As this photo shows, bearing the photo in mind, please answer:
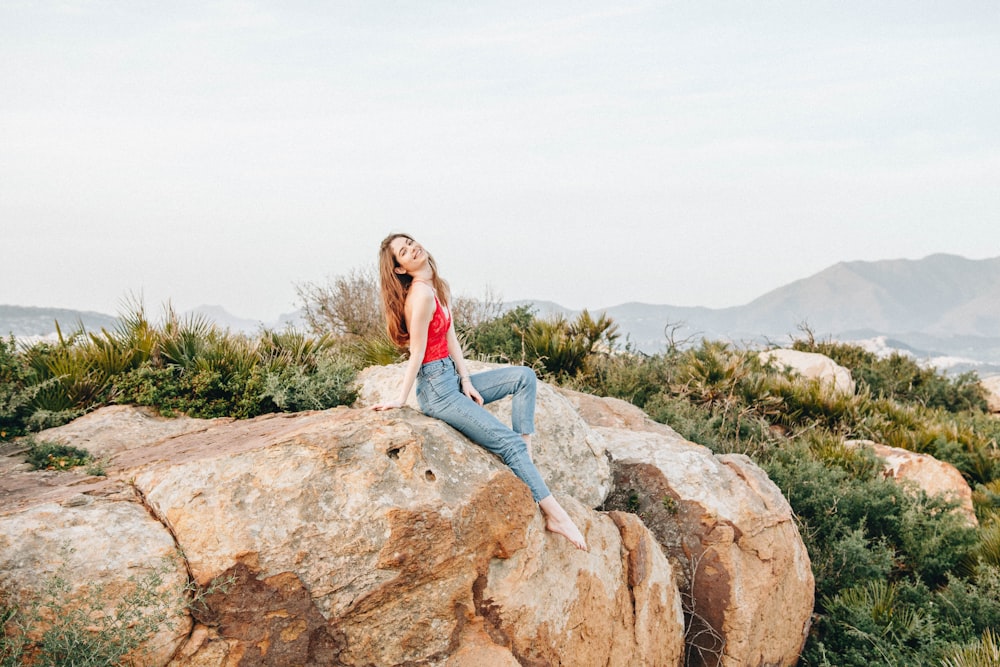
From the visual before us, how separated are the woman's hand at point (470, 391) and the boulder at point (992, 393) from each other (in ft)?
55.5

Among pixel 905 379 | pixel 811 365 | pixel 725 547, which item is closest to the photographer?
pixel 725 547

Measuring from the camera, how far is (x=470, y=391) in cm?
527

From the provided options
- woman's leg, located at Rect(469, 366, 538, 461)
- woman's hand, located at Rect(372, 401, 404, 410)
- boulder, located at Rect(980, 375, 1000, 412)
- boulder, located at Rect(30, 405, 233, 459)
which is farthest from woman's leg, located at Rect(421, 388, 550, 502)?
boulder, located at Rect(980, 375, 1000, 412)

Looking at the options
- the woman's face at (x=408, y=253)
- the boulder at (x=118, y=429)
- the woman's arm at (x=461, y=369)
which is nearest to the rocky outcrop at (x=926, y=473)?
the woman's arm at (x=461, y=369)

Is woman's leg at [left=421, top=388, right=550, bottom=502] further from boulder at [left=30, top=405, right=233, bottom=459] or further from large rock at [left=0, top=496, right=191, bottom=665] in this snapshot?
boulder at [left=30, top=405, right=233, bottom=459]

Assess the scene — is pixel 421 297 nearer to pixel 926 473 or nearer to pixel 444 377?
pixel 444 377

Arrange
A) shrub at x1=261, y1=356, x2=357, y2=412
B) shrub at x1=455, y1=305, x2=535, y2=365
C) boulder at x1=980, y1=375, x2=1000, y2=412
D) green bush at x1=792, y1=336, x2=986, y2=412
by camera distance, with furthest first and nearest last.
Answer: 1. boulder at x1=980, y1=375, x2=1000, y2=412
2. green bush at x1=792, y1=336, x2=986, y2=412
3. shrub at x1=455, y1=305, x2=535, y2=365
4. shrub at x1=261, y1=356, x2=357, y2=412

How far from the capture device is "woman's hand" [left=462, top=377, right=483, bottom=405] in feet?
17.3

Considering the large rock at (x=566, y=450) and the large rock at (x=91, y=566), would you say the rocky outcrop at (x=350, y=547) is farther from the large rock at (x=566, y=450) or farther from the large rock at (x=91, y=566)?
the large rock at (x=566, y=450)

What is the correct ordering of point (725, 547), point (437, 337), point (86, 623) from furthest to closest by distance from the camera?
point (725, 547) < point (437, 337) < point (86, 623)

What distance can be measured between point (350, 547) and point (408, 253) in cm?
212

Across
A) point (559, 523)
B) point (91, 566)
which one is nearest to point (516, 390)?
point (559, 523)

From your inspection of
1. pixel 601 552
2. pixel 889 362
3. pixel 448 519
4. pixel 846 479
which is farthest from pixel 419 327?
pixel 889 362

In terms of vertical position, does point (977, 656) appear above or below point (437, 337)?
below
